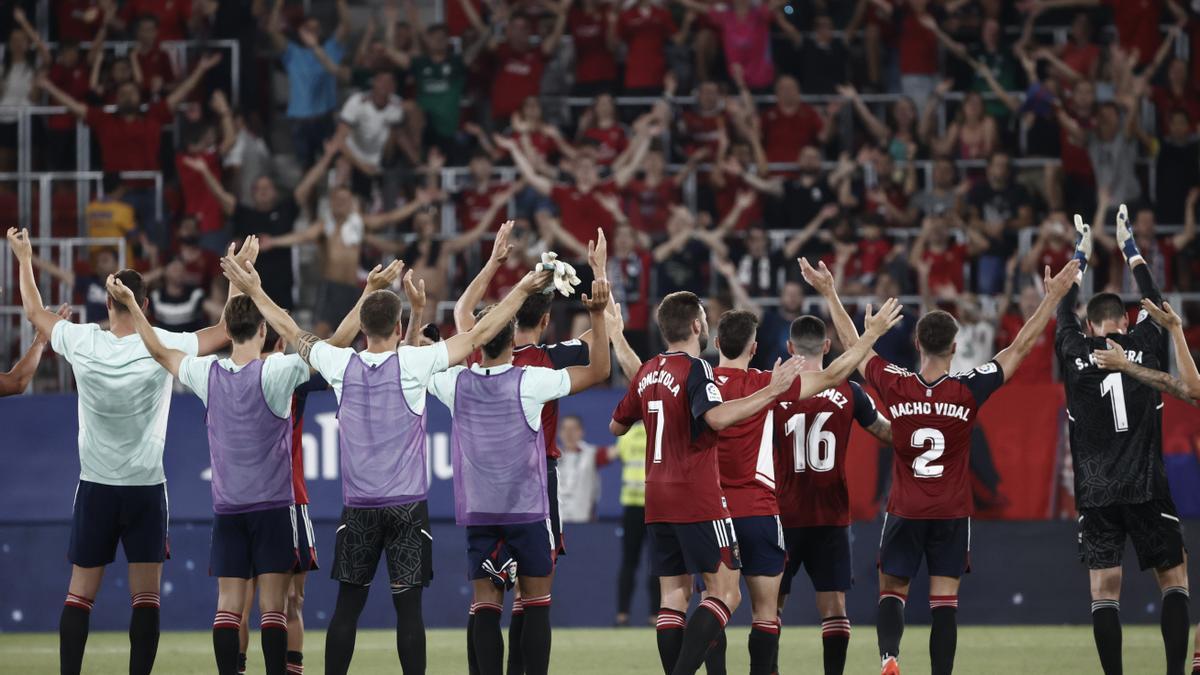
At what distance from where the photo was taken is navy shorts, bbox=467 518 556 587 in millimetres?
9297

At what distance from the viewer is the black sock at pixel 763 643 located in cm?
957

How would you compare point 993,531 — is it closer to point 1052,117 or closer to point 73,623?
point 1052,117

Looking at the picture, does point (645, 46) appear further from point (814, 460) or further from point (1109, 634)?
point (1109, 634)

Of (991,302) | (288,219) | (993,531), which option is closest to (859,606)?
(993,531)

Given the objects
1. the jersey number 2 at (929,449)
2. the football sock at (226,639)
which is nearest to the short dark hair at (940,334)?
the jersey number 2 at (929,449)

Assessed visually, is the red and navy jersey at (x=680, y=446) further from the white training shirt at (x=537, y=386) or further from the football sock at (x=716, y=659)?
the football sock at (x=716, y=659)

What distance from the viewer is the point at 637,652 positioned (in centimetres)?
1391

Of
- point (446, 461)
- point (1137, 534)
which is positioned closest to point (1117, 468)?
point (1137, 534)

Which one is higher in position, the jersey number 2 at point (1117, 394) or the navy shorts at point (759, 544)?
the jersey number 2 at point (1117, 394)

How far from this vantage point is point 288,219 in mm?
19453

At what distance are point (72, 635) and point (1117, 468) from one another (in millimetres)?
6743

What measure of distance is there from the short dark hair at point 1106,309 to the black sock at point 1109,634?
185cm

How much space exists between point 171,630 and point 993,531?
27.6ft

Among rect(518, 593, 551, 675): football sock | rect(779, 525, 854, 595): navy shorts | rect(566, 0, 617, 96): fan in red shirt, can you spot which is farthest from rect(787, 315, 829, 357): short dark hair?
rect(566, 0, 617, 96): fan in red shirt
